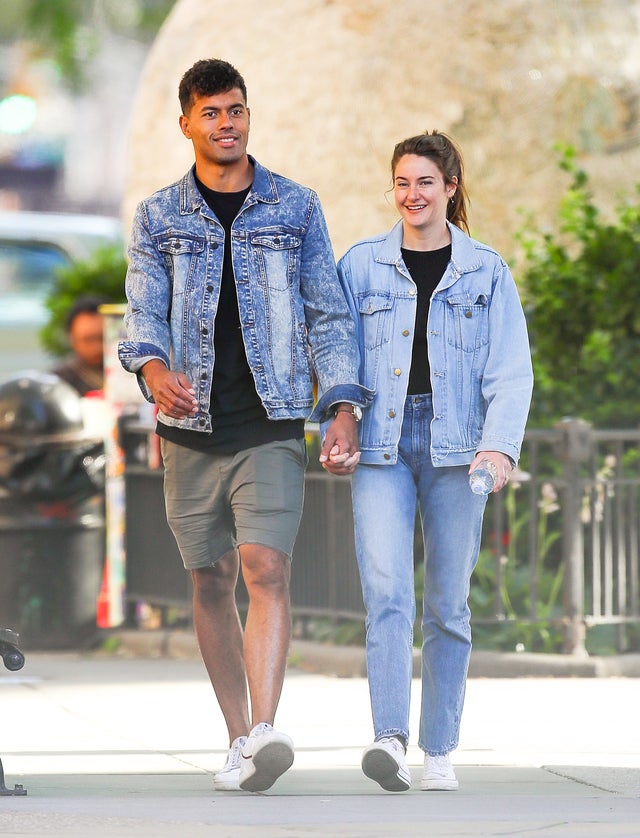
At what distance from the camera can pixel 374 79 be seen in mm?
9266

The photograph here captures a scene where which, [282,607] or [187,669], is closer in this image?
[282,607]

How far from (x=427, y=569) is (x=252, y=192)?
1124 mm

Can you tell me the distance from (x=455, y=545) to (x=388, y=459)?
0.98ft

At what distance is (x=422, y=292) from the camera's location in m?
5.13

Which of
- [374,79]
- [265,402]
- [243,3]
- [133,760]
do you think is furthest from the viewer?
[243,3]

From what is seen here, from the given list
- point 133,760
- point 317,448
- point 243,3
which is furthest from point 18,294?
point 133,760

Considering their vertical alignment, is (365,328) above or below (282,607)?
above

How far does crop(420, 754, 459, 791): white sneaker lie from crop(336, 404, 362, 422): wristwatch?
0.94 m

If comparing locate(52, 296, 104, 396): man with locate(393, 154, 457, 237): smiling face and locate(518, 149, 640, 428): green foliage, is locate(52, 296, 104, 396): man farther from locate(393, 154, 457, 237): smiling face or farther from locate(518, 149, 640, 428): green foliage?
locate(393, 154, 457, 237): smiling face

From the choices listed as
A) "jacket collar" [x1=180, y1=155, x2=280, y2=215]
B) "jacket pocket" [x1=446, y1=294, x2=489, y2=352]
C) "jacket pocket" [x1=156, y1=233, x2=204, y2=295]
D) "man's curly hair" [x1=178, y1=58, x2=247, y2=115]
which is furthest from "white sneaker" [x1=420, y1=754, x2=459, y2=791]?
"man's curly hair" [x1=178, y1=58, x2=247, y2=115]

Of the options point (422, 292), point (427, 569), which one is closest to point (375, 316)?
point (422, 292)

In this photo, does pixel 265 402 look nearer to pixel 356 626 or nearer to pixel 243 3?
pixel 356 626

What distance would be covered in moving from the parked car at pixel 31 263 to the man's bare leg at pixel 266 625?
12.1 m

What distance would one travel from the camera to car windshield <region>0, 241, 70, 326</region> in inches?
690
